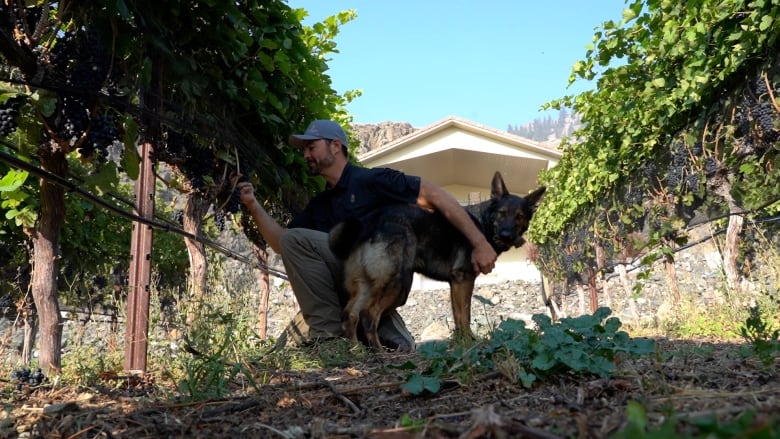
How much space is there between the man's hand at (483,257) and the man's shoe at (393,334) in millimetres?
870

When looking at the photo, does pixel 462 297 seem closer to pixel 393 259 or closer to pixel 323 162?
pixel 393 259

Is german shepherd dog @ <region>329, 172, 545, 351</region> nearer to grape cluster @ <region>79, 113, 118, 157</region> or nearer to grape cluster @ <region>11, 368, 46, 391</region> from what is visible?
grape cluster @ <region>79, 113, 118, 157</region>

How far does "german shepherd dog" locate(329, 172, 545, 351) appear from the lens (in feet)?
16.7

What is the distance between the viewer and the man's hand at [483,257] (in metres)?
5.46

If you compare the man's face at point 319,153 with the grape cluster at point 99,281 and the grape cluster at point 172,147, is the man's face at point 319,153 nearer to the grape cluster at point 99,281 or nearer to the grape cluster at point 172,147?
the grape cluster at point 172,147

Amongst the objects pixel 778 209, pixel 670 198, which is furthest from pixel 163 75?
pixel 778 209

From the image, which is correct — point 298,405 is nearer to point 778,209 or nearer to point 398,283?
point 398,283

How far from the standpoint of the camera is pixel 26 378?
3.48 meters

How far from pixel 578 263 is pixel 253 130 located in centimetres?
971

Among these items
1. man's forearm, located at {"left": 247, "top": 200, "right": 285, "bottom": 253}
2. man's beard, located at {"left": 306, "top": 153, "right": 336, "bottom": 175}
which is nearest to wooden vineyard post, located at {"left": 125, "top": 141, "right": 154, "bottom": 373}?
man's forearm, located at {"left": 247, "top": 200, "right": 285, "bottom": 253}

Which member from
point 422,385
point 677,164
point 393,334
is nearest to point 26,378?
point 422,385

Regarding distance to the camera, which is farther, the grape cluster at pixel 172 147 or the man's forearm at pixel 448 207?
the man's forearm at pixel 448 207

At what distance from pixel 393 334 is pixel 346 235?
105 centimetres

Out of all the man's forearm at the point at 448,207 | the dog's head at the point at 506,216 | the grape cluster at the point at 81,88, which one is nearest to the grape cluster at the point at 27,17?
the grape cluster at the point at 81,88
